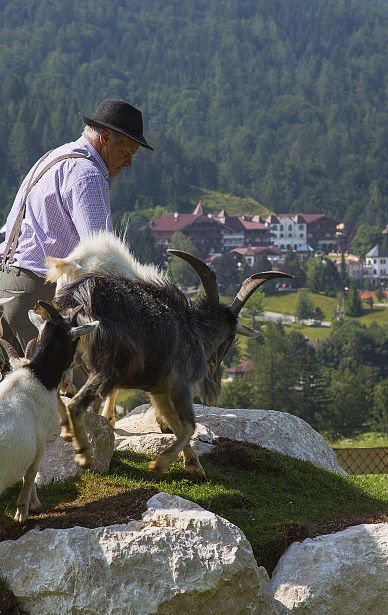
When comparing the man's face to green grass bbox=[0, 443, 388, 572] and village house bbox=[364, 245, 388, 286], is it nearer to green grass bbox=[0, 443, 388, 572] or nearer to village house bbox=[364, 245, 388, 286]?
green grass bbox=[0, 443, 388, 572]

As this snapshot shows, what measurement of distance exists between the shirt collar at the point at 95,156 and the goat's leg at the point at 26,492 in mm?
2037

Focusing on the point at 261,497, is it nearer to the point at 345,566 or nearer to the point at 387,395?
the point at 345,566

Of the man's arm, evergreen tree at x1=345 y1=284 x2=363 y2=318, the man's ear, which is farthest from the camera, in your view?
evergreen tree at x1=345 y1=284 x2=363 y2=318

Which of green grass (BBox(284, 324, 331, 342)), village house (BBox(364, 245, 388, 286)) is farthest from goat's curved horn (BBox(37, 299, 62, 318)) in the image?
village house (BBox(364, 245, 388, 286))

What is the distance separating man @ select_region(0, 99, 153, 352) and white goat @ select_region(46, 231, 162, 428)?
0.13 meters

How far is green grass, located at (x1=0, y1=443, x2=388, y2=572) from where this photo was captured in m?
6.94

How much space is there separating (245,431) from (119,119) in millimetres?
3196

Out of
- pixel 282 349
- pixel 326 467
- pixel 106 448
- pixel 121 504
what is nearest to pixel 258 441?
pixel 326 467

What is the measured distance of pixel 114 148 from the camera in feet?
24.1

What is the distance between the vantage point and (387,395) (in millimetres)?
77438

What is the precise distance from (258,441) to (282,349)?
8581 cm

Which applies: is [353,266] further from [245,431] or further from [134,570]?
[134,570]

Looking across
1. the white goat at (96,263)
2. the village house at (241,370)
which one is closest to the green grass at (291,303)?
the village house at (241,370)

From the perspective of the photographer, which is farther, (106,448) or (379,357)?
(379,357)
